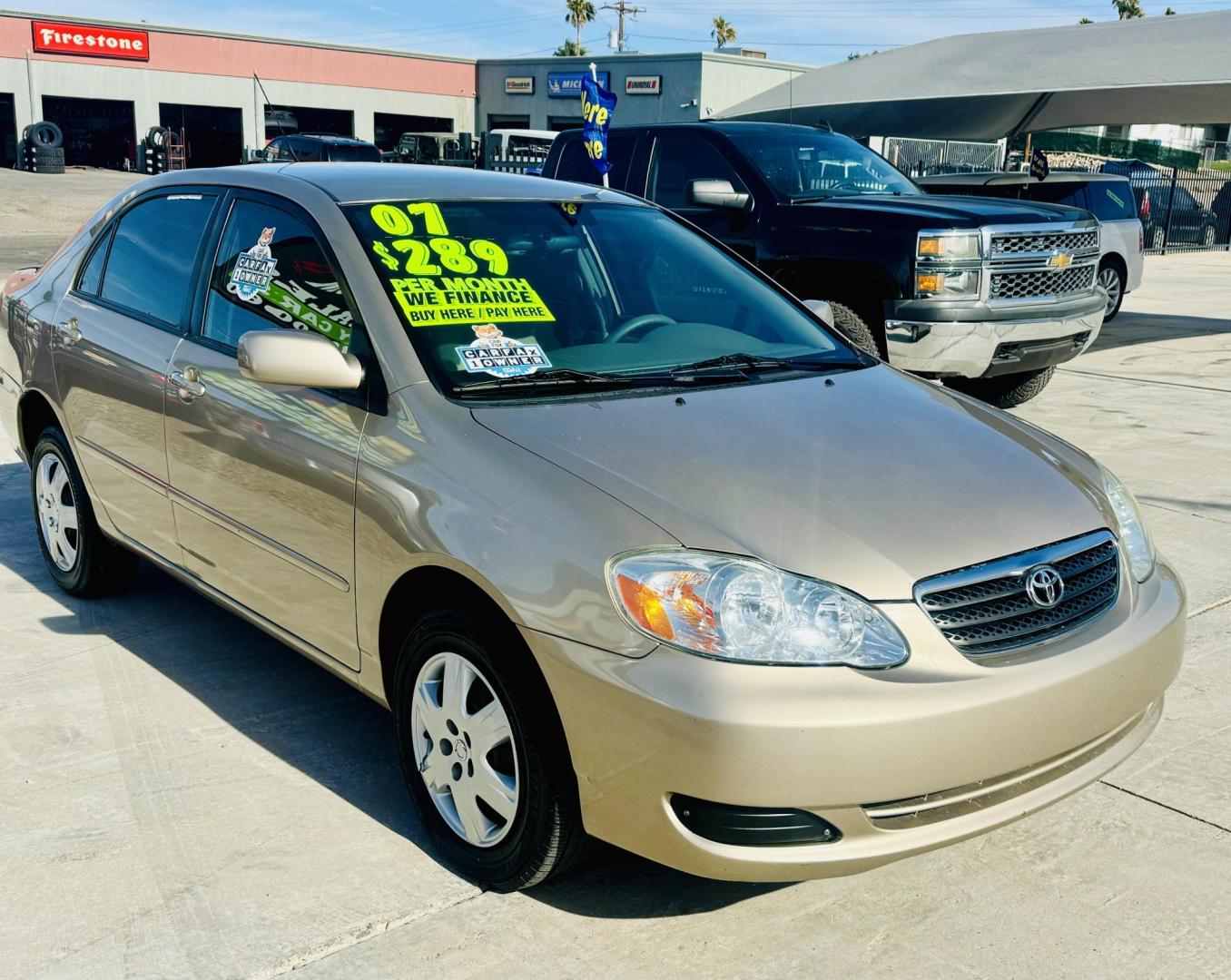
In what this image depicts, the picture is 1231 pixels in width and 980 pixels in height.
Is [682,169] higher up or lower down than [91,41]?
lower down

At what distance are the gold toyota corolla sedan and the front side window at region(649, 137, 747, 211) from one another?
14.9 feet

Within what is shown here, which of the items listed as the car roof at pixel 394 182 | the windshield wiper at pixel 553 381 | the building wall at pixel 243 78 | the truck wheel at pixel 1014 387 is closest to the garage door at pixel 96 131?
the building wall at pixel 243 78

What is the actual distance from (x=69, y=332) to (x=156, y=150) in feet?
129

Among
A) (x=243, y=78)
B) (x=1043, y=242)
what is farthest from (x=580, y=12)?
(x=1043, y=242)

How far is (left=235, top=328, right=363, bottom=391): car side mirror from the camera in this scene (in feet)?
10.3

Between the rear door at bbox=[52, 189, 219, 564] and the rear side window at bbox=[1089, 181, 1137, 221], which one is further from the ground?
the rear side window at bbox=[1089, 181, 1137, 221]

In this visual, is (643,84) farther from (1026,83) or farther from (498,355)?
(498,355)

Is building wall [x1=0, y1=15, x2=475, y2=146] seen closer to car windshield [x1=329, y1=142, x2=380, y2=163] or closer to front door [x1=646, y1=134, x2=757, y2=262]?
car windshield [x1=329, y1=142, x2=380, y2=163]

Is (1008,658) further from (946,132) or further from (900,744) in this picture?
(946,132)

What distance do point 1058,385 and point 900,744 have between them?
325 inches

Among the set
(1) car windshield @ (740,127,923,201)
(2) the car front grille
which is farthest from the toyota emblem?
(1) car windshield @ (740,127,923,201)

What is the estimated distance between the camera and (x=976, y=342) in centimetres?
766

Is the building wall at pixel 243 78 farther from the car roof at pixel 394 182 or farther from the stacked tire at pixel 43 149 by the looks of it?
the car roof at pixel 394 182

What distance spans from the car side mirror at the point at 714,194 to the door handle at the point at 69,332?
455 cm
